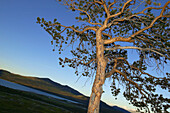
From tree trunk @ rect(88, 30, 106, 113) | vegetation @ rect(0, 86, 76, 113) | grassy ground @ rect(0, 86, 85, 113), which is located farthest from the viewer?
grassy ground @ rect(0, 86, 85, 113)

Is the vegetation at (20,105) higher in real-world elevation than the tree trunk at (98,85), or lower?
lower

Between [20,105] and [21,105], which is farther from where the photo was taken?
[21,105]

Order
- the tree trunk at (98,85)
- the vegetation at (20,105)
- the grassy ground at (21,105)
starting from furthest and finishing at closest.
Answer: the grassy ground at (21,105) → the vegetation at (20,105) → the tree trunk at (98,85)

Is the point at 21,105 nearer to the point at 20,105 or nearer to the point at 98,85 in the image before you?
the point at 20,105

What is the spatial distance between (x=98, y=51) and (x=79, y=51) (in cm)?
388

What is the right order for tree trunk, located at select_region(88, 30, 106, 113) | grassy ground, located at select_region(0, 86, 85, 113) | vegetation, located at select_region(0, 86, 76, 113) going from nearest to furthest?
tree trunk, located at select_region(88, 30, 106, 113) → vegetation, located at select_region(0, 86, 76, 113) → grassy ground, located at select_region(0, 86, 85, 113)

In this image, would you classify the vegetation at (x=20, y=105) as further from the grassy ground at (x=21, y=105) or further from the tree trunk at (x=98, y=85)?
the tree trunk at (x=98, y=85)

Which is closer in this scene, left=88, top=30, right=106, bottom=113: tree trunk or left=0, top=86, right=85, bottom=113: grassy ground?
left=88, top=30, right=106, bottom=113: tree trunk

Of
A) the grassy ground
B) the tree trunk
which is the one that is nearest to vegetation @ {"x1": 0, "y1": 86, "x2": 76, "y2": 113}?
the grassy ground

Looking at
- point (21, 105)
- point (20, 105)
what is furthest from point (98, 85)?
point (21, 105)

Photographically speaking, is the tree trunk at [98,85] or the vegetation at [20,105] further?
the vegetation at [20,105]

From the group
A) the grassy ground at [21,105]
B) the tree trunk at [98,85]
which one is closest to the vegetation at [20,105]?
the grassy ground at [21,105]

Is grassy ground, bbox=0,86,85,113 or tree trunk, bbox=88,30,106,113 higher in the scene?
tree trunk, bbox=88,30,106,113

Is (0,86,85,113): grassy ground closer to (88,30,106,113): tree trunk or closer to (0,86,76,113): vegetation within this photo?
(0,86,76,113): vegetation
